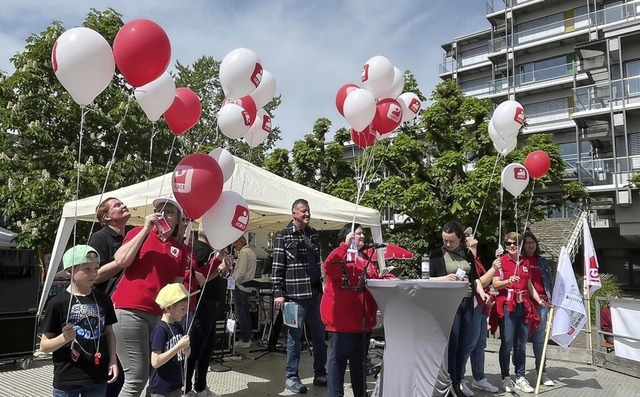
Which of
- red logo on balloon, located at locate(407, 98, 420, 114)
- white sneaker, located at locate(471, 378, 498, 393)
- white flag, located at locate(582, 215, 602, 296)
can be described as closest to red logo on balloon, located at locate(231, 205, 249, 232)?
white sneaker, located at locate(471, 378, 498, 393)

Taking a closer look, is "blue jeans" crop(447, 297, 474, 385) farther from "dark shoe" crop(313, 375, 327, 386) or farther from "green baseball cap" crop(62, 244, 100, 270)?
"green baseball cap" crop(62, 244, 100, 270)

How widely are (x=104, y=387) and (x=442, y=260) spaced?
117 inches

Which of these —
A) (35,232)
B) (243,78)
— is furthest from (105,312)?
(35,232)

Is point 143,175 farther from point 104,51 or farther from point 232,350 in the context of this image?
point 104,51

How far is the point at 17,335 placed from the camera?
6180mm

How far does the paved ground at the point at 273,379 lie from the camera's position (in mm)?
5191

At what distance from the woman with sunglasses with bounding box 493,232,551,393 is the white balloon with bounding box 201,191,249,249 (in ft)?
9.74

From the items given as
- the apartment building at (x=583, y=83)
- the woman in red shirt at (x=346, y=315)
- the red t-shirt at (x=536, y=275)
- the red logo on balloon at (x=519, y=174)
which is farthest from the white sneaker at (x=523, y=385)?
the apartment building at (x=583, y=83)

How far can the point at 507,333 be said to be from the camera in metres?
5.32

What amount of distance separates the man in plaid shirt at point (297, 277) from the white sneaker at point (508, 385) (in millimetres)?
2016

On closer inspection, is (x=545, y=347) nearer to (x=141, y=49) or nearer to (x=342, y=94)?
(x=342, y=94)

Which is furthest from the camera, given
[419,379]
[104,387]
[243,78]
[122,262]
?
[243,78]

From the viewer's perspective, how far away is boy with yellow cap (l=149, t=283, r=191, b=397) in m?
3.03

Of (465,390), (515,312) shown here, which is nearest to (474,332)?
(465,390)
